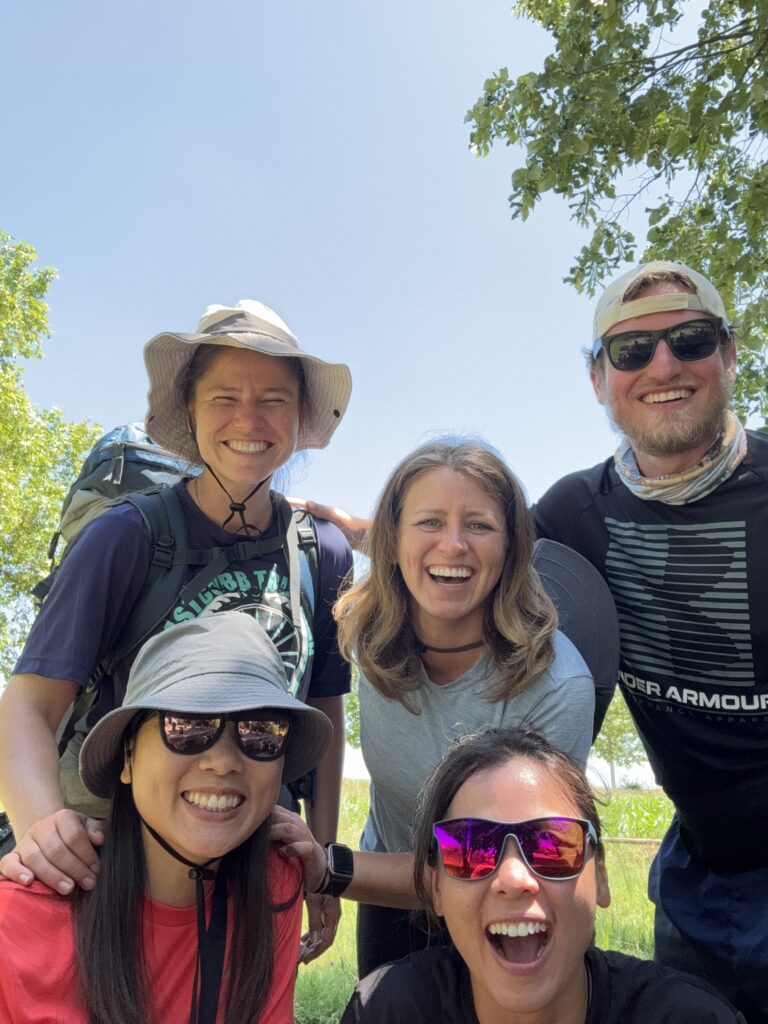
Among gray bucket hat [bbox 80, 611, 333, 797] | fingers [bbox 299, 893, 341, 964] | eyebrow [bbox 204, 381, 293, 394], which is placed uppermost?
eyebrow [bbox 204, 381, 293, 394]

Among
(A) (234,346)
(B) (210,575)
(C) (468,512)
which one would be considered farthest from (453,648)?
(A) (234,346)

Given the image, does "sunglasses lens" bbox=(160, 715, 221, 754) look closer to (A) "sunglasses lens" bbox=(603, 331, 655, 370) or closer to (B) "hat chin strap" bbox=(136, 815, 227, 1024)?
(B) "hat chin strap" bbox=(136, 815, 227, 1024)

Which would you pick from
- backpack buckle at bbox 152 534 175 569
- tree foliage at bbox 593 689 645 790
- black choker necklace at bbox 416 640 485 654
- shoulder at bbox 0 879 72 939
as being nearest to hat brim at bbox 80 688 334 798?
shoulder at bbox 0 879 72 939

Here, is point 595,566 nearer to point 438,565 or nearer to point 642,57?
point 438,565

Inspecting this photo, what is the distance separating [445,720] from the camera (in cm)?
272

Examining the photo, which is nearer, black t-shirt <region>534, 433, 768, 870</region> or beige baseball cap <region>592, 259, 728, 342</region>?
black t-shirt <region>534, 433, 768, 870</region>

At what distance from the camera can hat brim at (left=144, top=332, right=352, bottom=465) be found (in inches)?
120

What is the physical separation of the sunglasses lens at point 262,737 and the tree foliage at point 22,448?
15613 millimetres

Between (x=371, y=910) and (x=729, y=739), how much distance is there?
4.78ft

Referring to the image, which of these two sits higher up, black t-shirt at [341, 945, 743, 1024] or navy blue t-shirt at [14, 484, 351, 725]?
navy blue t-shirt at [14, 484, 351, 725]

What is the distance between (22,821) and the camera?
2385mm

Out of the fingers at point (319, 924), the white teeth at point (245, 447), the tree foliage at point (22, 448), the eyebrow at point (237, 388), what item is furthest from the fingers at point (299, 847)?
the tree foliage at point (22, 448)

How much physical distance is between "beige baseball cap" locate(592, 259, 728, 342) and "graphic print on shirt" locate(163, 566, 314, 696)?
168 cm

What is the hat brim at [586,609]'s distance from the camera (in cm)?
294
